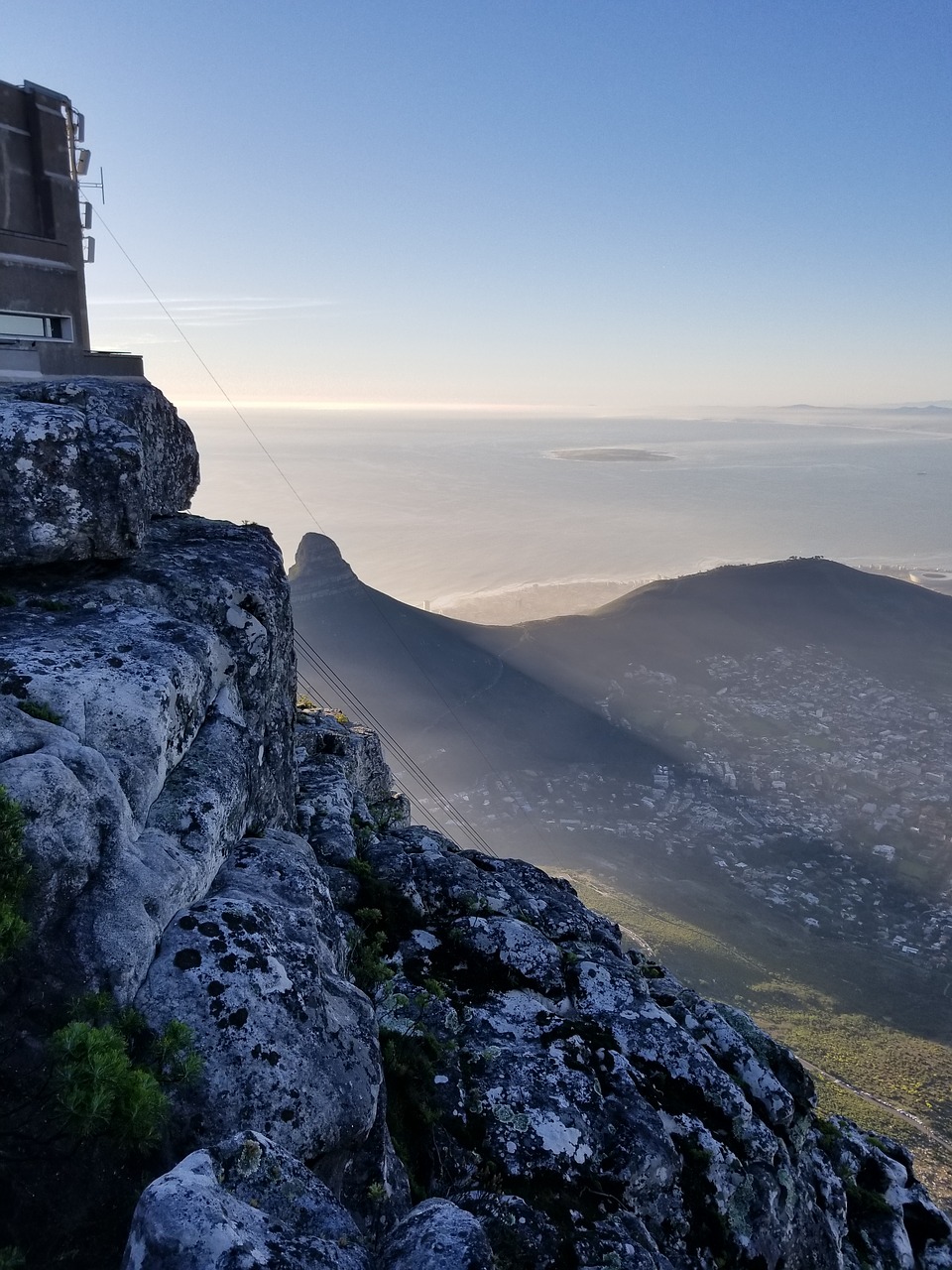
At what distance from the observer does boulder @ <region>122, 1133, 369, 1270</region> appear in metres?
5.23

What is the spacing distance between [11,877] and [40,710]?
2.66 m

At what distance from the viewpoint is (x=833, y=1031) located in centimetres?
5869

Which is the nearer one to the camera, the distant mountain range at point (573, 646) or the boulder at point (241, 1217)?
the boulder at point (241, 1217)

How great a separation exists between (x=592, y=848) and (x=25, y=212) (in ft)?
282

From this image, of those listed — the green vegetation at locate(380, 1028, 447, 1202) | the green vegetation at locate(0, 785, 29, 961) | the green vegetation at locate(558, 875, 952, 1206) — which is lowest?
the green vegetation at locate(558, 875, 952, 1206)

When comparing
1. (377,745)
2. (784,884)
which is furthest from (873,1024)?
(377,745)

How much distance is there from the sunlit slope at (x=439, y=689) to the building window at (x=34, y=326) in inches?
3790

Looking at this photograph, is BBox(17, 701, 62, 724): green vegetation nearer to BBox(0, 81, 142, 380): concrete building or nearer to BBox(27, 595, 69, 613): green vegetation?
BBox(27, 595, 69, 613): green vegetation

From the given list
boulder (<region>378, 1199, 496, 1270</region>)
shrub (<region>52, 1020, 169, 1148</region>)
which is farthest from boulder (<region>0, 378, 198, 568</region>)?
boulder (<region>378, 1199, 496, 1270</region>)

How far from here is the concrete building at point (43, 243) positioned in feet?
64.1

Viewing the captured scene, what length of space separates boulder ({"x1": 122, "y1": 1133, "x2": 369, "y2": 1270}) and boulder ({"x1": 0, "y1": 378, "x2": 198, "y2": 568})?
Answer: 9.82 metres

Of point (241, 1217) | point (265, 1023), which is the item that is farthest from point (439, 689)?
point (241, 1217)

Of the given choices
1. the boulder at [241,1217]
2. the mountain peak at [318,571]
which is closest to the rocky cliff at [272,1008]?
the boulder at [241,1217]

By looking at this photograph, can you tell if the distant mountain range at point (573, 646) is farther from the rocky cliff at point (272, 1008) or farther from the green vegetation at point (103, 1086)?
the green vegetation at point (103, 1086)
